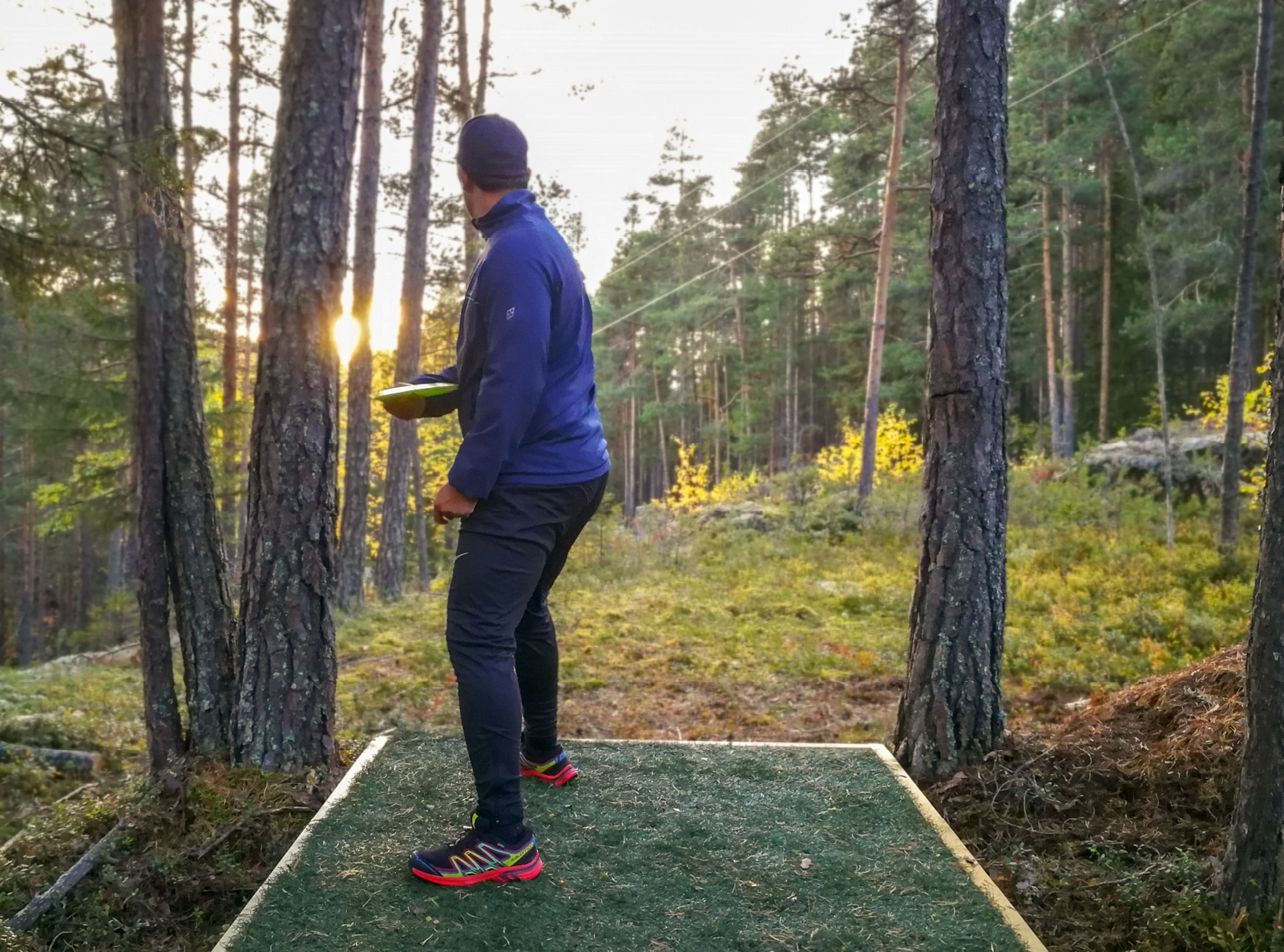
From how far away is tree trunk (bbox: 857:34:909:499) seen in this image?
14391 mm

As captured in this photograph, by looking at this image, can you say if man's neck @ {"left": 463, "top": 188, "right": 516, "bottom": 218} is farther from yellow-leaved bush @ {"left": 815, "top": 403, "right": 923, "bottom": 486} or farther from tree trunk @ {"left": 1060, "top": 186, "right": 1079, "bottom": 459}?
tree trunk @ {"left": 1060, "top": 186, "right": 1079, "bottom": 459}

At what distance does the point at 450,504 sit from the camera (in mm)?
2688

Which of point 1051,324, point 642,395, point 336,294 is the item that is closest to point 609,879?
point 336,294

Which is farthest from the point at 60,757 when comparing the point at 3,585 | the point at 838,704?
the point at 3,585

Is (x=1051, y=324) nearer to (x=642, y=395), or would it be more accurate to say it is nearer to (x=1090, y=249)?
(x=1090, y=249)

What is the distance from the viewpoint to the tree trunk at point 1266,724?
96.3 inches

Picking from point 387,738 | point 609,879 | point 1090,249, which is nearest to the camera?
point 609,879

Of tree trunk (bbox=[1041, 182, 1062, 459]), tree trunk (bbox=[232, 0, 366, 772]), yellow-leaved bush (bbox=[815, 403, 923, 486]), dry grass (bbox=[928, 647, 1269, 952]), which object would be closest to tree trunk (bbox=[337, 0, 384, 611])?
tree trunk (bbox=[232, 0, 366, 772])

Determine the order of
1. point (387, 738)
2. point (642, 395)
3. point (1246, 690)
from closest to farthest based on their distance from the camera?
1. point (1246, 690)
2. point (387, 738)
3. point (642, 395)

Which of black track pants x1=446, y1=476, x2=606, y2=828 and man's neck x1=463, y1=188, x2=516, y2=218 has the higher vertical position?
man's neck x1=463, y1=188, x2=516, y2=218

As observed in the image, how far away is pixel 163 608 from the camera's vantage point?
386 cm

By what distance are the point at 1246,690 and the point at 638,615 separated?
7.32 m

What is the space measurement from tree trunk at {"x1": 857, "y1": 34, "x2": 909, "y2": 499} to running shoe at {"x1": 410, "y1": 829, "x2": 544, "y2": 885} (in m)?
13.0

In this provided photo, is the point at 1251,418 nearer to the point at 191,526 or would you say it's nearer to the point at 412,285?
the point at 412,285
